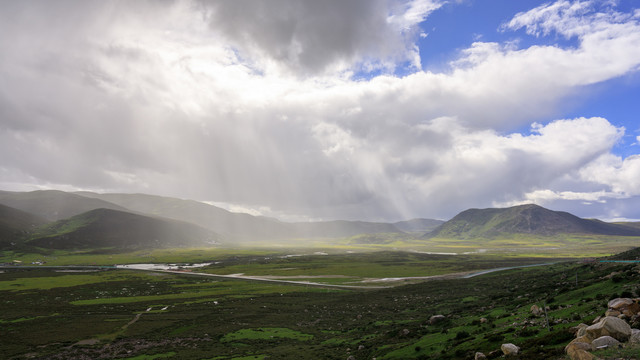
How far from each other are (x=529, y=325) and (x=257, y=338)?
40413 mm

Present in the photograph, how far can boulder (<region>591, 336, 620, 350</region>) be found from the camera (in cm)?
1759

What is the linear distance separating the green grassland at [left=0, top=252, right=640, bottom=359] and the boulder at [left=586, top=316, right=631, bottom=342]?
230cm

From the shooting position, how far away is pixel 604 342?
1786 cm

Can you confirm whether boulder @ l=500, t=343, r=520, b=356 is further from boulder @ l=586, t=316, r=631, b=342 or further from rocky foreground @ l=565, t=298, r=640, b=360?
boulder @ l=586, t=316, r=631, b=342

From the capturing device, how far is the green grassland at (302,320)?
115 feet

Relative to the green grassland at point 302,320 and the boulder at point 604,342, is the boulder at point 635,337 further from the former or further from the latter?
the green grassland at point 302,320

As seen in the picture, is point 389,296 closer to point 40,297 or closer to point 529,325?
point 529,325

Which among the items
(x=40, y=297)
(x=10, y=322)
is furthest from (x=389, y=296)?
(x=40, y=297)

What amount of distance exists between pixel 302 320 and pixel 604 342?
55554 mm

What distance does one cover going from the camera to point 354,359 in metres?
38.6

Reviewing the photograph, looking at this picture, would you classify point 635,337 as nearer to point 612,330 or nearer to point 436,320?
point 612,330

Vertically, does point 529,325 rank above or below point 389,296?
above

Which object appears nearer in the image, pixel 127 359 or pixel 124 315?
pixel 127 359

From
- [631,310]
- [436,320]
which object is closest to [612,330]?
[631,310]
